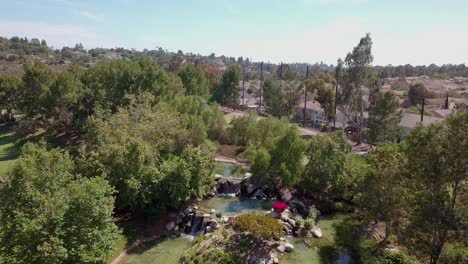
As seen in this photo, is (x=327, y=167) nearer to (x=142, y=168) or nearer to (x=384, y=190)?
(x=384, y=190)

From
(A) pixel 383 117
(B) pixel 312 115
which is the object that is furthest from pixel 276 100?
(A) pixel 383 117

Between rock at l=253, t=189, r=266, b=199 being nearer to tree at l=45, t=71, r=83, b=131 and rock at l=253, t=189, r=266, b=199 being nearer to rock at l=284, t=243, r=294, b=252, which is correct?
rock at l=284, t=243, r=294, b=252

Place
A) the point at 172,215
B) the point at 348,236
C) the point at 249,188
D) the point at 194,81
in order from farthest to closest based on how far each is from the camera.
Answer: the point at 194,81 < the point at 249,188 < the point at 172,215 < the point at 348,236

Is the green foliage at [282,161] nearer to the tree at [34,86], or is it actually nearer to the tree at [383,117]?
the tree at [383,117]

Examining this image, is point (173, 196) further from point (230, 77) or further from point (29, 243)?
point (230, 77)

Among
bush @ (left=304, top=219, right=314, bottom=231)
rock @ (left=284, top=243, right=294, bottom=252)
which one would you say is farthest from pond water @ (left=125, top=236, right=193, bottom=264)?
bush @ (left=304, top=219, right=314, bottom=231)
